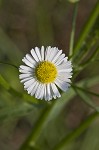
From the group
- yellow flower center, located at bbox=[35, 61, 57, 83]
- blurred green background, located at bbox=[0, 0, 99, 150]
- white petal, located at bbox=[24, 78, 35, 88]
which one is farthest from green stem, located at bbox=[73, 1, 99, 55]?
blurred green background, located at bbox=[0, 0, 99, 150]

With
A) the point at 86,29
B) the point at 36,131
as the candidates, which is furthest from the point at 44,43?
the point at 86,29

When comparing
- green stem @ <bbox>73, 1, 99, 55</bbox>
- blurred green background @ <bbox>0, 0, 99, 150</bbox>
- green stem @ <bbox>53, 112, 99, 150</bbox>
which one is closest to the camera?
green stem @ <bbox>73, 1, 99, 55</bbox>

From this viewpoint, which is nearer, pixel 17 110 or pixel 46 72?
pixel 46 72

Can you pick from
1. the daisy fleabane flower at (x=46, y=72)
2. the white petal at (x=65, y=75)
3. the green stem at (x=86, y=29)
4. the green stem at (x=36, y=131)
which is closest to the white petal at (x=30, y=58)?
the daisy fleabane flower at (x=46, y=72)

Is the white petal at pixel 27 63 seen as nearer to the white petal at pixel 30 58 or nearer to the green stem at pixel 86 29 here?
the white petal at pixel 30 58

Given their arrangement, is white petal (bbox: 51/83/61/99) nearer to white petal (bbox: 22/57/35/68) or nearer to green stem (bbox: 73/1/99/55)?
white petal (bbox: 22/57/35/68)

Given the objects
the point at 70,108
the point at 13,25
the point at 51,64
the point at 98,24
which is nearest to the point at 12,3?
the point at 13,25

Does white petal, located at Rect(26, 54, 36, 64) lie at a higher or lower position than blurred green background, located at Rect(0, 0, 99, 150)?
lower

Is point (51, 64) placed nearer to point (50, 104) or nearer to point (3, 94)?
point (50, 104)

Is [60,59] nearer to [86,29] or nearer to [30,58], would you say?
[30,58]
